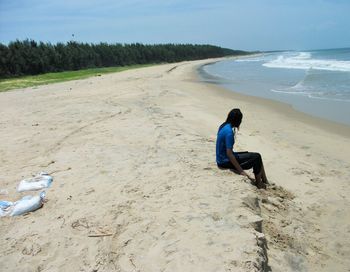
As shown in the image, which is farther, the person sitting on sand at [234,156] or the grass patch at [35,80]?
the grass patch at [35,80]

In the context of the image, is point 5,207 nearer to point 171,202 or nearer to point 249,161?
point 171,202

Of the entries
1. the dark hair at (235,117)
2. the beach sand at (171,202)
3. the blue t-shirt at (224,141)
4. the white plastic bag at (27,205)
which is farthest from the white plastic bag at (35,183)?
the dark hair at (235,117)

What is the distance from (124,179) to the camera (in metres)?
5.93

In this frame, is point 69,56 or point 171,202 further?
point 69,56

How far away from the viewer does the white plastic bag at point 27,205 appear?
507cm

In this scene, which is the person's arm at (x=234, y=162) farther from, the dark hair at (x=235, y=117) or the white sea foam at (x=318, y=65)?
the white sea foam at (x=318, y=65)

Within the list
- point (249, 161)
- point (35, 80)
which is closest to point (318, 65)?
point (35, 80)

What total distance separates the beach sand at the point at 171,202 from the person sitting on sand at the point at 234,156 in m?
0.16

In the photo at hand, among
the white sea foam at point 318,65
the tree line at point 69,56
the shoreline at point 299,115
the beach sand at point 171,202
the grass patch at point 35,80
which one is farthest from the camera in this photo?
the tree line at point 69,56

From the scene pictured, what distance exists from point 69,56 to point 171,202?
152ft

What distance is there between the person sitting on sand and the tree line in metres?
36.8

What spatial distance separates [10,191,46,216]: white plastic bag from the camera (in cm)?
507

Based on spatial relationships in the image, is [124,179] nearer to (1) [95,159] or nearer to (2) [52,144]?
(1) [95,159]

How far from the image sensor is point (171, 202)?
5.00 metres
